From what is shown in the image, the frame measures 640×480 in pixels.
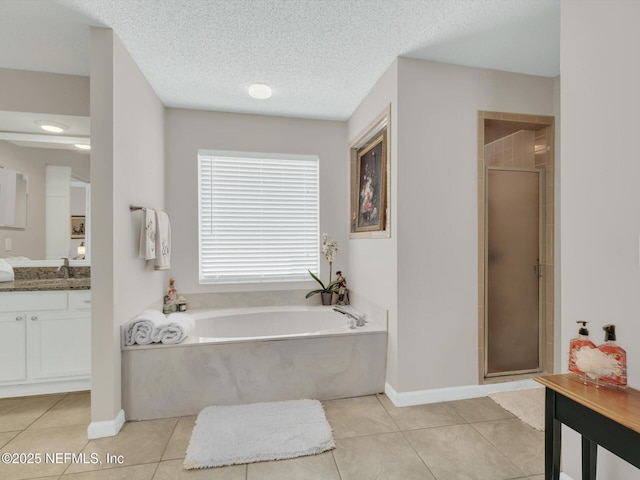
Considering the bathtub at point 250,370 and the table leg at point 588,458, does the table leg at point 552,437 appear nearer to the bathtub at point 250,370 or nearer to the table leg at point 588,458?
the table leg at point 588,458

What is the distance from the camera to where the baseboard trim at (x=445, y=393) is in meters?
2.38

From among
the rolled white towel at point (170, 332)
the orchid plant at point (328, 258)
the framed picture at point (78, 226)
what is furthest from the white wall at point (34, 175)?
the orchid plant at point (328, 258)

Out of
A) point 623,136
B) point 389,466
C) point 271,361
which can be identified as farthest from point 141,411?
point 623,136

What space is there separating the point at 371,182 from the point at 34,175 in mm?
3056

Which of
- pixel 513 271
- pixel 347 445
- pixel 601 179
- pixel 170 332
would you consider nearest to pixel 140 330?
pixel 170 332

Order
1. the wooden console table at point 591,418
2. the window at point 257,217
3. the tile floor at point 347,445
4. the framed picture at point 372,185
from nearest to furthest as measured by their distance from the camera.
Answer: the wooden console table at point 591,418 < the tile floor at point 347,445 < the framed picture at point 372,185 < the window at point 257,217

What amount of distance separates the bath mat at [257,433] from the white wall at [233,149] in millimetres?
1389

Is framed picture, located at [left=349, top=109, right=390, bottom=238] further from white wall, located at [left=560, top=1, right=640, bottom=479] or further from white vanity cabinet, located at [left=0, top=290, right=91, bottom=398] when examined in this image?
white vanity cabinet, located at [left=0, top=290, right=91, bottom=398]

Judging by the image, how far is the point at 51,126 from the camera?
2.71 metres

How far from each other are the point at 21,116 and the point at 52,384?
7.15 feet

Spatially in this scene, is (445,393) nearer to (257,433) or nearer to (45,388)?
(257,433)

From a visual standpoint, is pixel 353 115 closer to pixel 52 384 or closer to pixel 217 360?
pixel 217 360

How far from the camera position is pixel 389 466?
1751 mm

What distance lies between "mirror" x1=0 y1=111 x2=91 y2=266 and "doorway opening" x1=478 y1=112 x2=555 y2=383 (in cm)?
351
